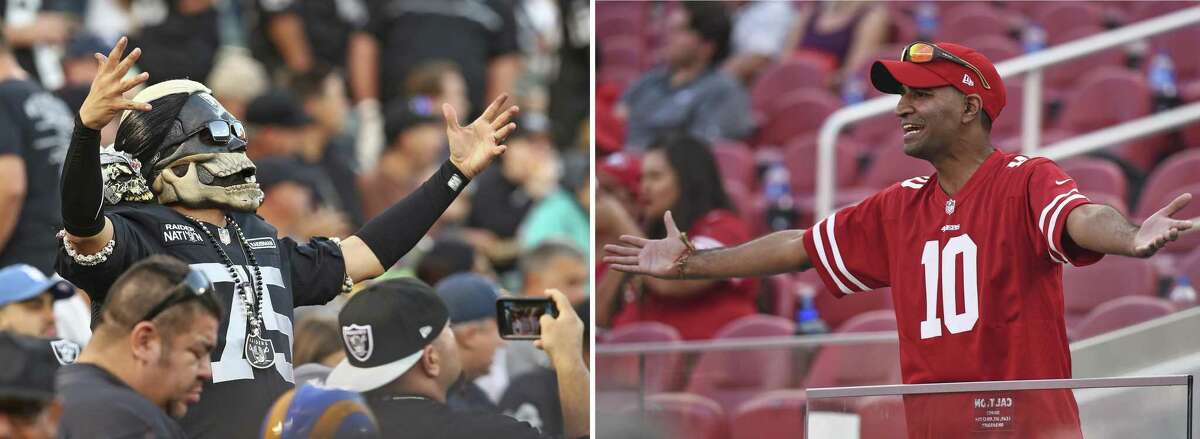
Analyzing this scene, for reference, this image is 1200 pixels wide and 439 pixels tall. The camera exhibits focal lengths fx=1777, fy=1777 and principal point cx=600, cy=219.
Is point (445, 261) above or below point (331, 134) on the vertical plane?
below

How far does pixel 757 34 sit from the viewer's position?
11492 millimetres

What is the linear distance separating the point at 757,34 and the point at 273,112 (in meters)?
3.16

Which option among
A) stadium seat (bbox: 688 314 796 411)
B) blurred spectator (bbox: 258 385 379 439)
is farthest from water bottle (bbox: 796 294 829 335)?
blurred spectator (bbox: 258 385 379 439)

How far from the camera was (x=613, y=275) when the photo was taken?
7.76 meters

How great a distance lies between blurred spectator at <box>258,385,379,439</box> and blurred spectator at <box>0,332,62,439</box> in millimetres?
688

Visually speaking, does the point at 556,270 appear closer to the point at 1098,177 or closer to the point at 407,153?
the point at 407,153

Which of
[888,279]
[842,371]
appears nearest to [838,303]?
[842,371]

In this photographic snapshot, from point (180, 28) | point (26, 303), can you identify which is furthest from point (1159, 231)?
point (180, 28)

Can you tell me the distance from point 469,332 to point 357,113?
6204 millimetres

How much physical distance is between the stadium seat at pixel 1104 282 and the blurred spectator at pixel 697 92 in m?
3.19

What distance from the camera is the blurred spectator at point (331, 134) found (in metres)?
10.7

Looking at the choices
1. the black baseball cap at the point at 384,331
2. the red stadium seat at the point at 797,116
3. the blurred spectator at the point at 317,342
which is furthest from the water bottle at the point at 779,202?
the black baseball cap at the point at 384,331

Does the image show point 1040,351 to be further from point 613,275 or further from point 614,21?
point 614,21

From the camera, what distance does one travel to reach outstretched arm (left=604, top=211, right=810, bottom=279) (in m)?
4.88
